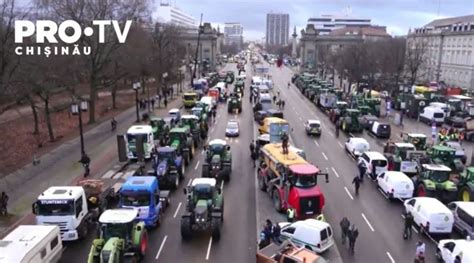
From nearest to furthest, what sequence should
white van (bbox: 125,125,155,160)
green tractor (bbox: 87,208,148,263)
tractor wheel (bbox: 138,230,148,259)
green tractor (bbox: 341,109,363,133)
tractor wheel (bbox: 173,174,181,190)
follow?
green tractor (bbox: 87,208,148,263) → tractor wheel (bbox: 138,230,148,259) → tractor wheel (bbox: 173,174,181,190) → white van (bbox: 125,125,155,160) → green tractor (bbox: 341,109,363,133)

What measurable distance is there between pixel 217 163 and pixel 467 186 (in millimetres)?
14762

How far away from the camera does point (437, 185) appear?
28.0m

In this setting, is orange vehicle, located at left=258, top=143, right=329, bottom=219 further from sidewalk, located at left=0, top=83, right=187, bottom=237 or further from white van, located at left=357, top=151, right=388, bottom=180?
sidewalk, located at left=0, top=83, right=187, bottom=237

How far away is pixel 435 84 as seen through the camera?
284 feet

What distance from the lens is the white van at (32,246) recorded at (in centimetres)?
1670

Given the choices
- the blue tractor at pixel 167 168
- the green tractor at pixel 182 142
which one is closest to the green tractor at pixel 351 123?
the green tractor at pixel 182 142

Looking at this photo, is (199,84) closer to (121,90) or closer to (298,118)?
(121,90)

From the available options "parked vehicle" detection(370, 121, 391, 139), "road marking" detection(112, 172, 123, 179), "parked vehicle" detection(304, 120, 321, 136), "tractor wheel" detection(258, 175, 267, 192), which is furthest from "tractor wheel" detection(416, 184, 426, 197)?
"parked vehicle" detection(304, 120, 321, 136)

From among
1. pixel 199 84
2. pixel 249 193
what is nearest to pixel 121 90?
pixel 199 84

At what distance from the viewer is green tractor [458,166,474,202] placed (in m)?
27.5

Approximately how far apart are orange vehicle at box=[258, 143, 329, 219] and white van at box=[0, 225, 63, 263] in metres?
11.0

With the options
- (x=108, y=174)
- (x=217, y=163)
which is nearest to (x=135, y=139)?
(x=108, y=174)

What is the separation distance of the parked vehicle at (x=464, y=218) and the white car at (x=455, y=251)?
2775 millimetres

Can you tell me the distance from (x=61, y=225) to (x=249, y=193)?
37.9 ft
